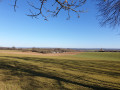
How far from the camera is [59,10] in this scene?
12.4 ft

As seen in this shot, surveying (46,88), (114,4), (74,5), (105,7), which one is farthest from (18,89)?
(114,4)

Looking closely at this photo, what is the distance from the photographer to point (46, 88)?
2992 millimetres

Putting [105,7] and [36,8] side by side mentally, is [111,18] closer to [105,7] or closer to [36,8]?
[105,7]

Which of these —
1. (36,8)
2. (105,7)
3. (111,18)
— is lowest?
(36,8)

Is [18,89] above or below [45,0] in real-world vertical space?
below

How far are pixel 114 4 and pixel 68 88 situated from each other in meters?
6.66

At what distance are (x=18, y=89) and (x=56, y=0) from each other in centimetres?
381

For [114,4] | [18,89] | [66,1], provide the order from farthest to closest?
[114,4], [66,1], [18,89]

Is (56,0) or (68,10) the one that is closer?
(56,0)

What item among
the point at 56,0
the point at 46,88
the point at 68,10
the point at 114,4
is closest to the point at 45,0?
the point at 56,0

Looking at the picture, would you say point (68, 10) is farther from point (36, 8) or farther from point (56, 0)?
point (36, 8)

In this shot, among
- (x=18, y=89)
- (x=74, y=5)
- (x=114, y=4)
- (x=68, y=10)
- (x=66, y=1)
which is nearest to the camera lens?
(x=18, y=89)

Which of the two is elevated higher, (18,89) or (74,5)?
(74,5)

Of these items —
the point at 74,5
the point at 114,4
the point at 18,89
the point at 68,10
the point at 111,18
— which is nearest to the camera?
the point at 18,89
